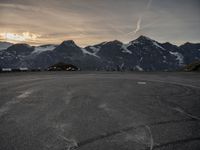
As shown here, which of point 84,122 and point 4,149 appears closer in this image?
point 4,149

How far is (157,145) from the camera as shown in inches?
192

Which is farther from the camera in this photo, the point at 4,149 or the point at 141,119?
the point at 141,119

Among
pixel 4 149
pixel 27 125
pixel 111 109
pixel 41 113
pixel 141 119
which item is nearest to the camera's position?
pixel 4 149

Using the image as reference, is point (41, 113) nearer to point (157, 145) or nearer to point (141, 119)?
point (141, 119)

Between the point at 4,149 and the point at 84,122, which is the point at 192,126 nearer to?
the point at 84,122

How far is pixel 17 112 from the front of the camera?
7.73 metres

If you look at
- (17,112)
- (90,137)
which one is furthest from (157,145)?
(17,112)

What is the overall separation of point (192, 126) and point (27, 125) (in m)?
4.73

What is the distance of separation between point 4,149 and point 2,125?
5.95 feet

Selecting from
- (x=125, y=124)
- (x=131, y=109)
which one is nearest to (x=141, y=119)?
(x=125, y=124)

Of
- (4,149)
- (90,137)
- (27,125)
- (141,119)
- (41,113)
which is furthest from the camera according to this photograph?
(41,113)

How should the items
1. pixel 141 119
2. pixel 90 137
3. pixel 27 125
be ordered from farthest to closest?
pixel 141 119 < pixel 27 125 < pixel 90 137

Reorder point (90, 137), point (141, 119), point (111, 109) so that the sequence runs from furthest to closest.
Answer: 1. point (111, 109)
2. point (141, 119)
3. point (90, 137)

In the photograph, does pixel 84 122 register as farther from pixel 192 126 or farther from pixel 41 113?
pixel 192 126
